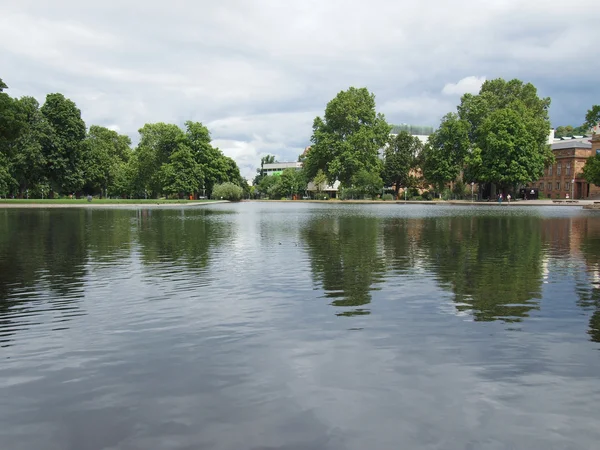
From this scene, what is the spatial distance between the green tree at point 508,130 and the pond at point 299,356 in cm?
7603

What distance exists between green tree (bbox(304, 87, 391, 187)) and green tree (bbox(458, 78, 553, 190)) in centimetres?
1842

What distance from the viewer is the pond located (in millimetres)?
5207

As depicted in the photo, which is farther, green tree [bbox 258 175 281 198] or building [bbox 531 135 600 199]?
green tree [bbox 258 175 281 198]

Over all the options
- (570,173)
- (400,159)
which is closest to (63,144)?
(400,159)

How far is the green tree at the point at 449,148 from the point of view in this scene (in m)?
96.1

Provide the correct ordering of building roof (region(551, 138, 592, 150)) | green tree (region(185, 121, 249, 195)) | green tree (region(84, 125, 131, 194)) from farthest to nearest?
building roof (region(551, 138, 592, 150)) → green tree (region(185, 121, 249, 195)) → green tree (region(84, 125, 131, 194))

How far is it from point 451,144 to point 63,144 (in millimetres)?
66939

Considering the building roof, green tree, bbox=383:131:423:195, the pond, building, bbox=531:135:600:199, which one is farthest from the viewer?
green tree, bbox=383:131:423:195

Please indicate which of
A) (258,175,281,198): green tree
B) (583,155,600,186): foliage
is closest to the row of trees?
(583,155,600,186): foliage

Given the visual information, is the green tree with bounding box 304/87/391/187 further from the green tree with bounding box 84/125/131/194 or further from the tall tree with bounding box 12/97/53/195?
the tall tree with bounding box 12/97/53/195

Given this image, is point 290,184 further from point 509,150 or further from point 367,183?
point 509,150

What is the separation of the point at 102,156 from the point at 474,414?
100 m

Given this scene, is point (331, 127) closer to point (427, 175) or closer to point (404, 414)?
point (427, 175)

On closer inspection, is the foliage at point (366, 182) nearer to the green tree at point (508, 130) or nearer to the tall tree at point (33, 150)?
the green tree at point (508, 130)
